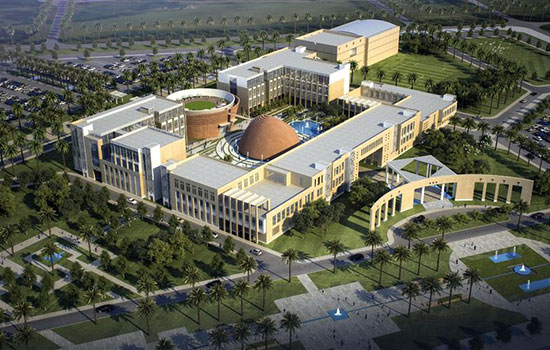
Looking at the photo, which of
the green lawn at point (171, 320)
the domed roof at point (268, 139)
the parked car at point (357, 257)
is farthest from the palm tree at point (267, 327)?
the domed roof at point (268, 139)

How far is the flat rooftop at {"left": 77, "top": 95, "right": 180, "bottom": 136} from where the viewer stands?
175250 mm

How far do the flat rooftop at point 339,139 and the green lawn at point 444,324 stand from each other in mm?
48374

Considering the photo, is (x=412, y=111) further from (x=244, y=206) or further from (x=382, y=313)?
(x=382, y=313)

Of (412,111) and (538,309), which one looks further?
(412,111)

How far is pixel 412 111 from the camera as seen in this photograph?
194625mm

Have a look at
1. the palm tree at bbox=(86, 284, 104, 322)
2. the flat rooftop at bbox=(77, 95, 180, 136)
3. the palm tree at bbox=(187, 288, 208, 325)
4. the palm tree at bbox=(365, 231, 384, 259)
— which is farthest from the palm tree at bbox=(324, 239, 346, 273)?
the flat rooftop at bbox=(77, 95, 180, 136)

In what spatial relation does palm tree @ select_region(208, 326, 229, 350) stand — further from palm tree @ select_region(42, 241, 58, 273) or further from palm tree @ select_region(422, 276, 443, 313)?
palm tree @ select_region(42, 241, 58, 273)

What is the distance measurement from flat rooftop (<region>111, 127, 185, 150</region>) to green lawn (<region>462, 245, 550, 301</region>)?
268 feet

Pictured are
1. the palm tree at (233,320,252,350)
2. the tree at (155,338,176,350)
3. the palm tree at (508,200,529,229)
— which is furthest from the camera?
the palm tree at (508,200,529,229)

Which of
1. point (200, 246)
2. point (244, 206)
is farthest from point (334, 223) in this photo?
point (200, 246)

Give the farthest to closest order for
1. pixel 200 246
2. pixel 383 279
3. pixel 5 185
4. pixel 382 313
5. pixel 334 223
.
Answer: pixel 5 185 → pixel 334 223 → pixel 200 246 → pixel 383 279 → pixel 382 313

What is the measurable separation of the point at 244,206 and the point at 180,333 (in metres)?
37.4

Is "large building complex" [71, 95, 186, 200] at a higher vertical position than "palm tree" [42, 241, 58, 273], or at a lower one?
higher

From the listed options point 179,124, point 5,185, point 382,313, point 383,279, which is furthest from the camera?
point 179,124
